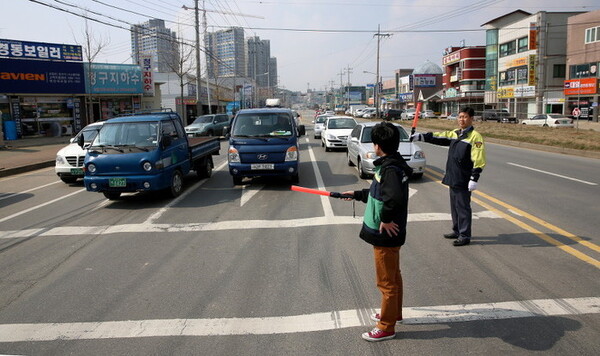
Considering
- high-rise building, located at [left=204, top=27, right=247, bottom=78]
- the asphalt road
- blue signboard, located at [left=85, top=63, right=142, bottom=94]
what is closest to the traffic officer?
the asphalt road

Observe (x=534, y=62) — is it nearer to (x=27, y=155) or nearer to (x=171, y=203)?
(x=27, y=155)

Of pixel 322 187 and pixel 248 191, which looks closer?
pixel 248 191

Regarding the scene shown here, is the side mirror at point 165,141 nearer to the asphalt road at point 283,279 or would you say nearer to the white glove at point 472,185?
the asphalt road at point 283,279

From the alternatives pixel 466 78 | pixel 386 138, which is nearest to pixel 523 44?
pixel 466 78

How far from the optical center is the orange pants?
3.69 m

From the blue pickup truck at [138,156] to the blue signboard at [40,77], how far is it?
1988 cm

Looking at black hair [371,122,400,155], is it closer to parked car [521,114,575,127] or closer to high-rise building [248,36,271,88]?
parked car [521,114,575,127]

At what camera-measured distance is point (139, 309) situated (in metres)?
4.38

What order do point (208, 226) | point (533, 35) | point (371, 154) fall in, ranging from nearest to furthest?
point (208, 226) < point (371, 154) < point (533, 35)

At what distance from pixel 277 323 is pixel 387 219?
139 centimetres

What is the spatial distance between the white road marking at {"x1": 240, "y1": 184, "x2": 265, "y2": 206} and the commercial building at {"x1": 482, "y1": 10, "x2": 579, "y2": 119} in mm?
44592

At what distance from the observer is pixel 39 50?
28.1 metres

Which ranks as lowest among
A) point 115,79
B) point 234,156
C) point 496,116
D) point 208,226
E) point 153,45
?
point 208,226

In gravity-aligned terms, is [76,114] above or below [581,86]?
below
